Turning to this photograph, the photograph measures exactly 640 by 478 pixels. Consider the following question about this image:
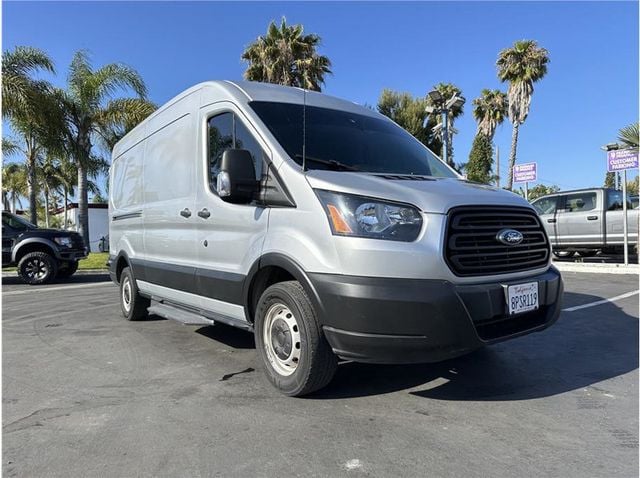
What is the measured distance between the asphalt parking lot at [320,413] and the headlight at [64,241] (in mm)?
7443

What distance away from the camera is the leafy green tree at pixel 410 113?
3009cm

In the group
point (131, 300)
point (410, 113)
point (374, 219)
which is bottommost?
point (131, 300)

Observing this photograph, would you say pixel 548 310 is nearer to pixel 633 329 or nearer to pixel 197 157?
pixel 633 329

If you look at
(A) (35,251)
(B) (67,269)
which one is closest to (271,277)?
(A) (35,251)

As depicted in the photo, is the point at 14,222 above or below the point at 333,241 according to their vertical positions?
above

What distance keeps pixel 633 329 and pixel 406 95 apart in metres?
27.8

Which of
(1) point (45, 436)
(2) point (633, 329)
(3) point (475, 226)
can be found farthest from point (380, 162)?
(2) point (633, 329)

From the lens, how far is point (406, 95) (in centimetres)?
3139

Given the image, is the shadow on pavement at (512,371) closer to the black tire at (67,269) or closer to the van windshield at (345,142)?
the van windshield at (345,142)

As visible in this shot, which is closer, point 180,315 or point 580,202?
point 180,315

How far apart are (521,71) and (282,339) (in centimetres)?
2783

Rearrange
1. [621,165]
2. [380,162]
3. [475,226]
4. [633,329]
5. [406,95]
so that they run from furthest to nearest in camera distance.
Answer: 1. [406,95]
2. [621,165]
3. [633,329]
4. [380,162]
5. [475,226]

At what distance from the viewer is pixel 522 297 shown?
3.38 metres

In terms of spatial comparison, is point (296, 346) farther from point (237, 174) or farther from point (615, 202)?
point (615, 202)
